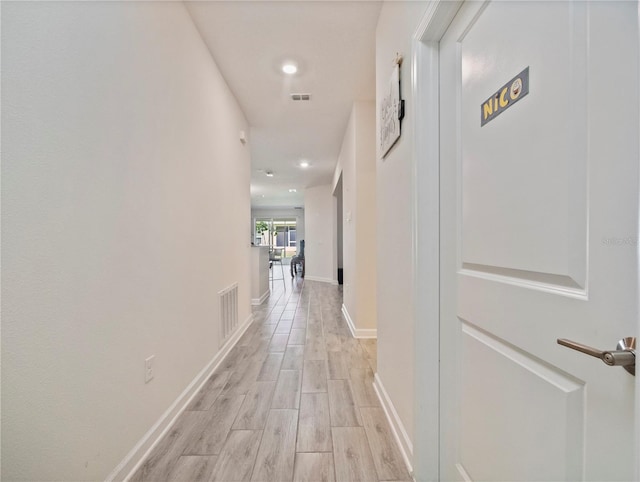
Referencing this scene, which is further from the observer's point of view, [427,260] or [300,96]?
[300,96]

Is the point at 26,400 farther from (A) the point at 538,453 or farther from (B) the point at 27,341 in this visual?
(A) the point at 538,453

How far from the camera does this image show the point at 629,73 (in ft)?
1.63

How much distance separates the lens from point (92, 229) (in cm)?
104

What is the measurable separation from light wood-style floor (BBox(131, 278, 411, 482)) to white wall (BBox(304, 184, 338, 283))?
4.88 m

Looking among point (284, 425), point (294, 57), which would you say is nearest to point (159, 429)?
point (284, 425)

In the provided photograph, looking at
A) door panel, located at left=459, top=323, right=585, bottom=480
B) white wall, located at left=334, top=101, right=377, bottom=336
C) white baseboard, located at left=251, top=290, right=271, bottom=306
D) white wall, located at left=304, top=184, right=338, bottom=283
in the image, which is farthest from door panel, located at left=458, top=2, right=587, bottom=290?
white wall, located at left=304, top=184, right=338, bottom=283

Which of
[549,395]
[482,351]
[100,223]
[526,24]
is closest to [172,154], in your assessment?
[100,223]

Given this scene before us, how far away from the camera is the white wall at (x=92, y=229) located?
79 cm

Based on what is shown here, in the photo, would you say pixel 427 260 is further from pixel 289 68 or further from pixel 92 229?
pixel 289 68

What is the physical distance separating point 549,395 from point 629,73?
0.70 m

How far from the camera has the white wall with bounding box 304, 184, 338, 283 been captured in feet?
25.0

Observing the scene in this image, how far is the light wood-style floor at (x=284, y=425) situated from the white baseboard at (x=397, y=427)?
37 millimetres

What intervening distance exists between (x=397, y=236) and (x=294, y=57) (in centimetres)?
186

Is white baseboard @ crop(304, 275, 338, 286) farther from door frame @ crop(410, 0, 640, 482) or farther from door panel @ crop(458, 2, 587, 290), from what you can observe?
door panel @ crop(458, 2, 587, 290)
